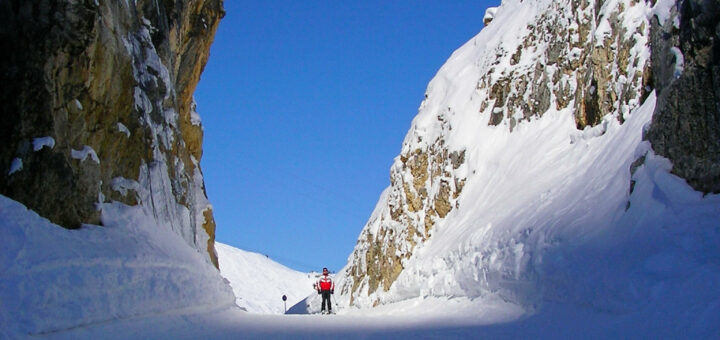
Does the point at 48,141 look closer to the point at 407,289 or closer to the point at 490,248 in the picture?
the point at 490,248

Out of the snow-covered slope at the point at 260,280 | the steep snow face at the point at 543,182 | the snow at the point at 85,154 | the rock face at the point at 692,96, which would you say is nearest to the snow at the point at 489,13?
the steep snow face at the point at 543,182

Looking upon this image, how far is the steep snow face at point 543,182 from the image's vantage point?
28.0 feet

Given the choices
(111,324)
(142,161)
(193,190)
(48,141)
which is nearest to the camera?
(111,324)

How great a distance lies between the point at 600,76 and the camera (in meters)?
17.5

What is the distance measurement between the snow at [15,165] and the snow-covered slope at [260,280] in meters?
44.9

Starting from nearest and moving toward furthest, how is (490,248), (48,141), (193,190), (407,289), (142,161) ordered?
(48,141)
(142,161)
(490,248)
(193,190)
(407,289)

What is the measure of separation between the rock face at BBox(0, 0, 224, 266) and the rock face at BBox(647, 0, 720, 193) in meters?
8.86

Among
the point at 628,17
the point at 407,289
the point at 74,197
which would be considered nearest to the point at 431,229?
the point at 407,289

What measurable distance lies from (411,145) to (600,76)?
1490cm

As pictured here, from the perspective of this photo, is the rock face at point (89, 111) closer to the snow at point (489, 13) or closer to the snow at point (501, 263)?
the snow at point (501, 263)

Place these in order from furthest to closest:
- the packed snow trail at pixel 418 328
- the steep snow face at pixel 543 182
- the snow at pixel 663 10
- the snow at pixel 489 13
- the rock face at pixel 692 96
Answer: the snow at pixel 489 13
the snow at pixel 663 10
the steep snow face at pixel 543 182
the rock face at pixel 692 96
the packed snow trail at pixel 418 328

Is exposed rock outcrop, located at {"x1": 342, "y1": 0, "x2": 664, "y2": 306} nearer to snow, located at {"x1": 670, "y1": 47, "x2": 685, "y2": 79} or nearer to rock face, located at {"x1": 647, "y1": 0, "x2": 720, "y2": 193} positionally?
rock face, located at {"x1": 647, "y1": 0, "x2": 720, "y2": 193}

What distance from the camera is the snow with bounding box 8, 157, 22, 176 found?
28.4 feet

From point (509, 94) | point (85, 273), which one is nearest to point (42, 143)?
point (85, 273)
